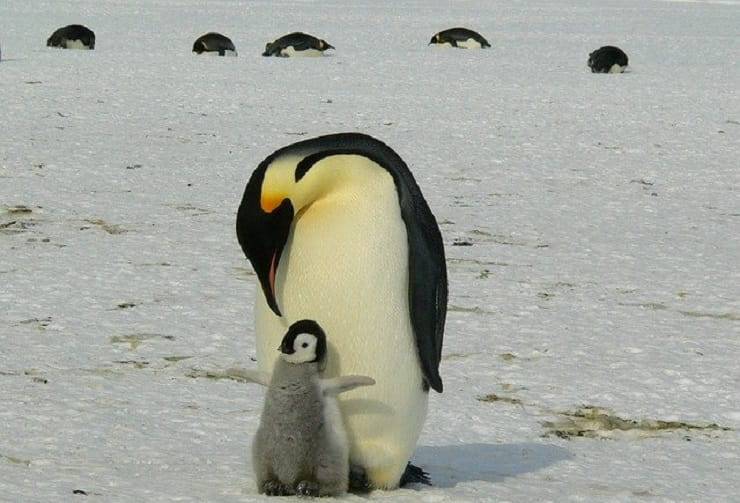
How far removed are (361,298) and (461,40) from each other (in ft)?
61.2

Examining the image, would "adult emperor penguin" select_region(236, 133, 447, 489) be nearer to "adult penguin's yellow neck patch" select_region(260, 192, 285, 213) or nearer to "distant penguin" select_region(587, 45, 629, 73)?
"adult penguin's yellow neck patch" select_region(260, 192, 285, 213)

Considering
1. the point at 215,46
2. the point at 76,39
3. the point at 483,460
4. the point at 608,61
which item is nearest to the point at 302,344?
the point at 483,460

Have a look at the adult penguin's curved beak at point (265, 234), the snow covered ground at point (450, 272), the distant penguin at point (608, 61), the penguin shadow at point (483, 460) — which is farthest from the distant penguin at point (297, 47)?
the adult penguin's curved beak at point (265, 234)

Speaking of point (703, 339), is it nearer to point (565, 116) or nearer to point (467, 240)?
point (467, 240)

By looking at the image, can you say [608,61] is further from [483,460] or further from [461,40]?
[483,460]

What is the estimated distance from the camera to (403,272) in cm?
339

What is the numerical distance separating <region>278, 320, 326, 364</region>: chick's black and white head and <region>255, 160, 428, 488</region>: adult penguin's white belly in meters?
0.16

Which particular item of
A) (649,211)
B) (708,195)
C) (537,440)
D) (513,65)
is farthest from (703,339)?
(513,65)

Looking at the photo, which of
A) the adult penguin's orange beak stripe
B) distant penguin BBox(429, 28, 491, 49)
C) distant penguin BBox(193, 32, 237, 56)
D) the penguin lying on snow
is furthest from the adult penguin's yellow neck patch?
distant penguin BBox(429, 28, 491, 49)

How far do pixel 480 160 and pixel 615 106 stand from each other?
3768 mm

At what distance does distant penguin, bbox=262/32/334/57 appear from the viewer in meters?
19.1

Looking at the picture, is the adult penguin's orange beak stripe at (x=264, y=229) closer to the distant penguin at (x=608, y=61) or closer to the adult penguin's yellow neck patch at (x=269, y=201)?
the adult penguin's yellow neck patch at (x=269, y=201)

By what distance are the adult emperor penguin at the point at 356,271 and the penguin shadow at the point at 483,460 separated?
244 millimetres

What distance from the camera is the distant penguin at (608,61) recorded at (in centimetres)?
1750
